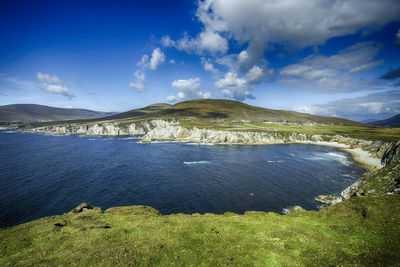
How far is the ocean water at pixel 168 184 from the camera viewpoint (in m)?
39.8

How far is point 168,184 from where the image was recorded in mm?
52438

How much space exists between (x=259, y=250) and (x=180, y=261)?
7091 mm

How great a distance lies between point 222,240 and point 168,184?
3744 cm

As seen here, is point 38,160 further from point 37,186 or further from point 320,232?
point 320,232

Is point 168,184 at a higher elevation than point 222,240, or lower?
lower

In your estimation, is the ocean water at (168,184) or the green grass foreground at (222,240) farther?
the ocean water at (168,184)

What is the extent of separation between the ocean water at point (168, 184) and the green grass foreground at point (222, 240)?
62.3 feet

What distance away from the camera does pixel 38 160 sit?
77.6 meters

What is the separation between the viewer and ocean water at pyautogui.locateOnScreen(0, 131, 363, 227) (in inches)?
1565

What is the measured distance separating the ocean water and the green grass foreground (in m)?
19.0

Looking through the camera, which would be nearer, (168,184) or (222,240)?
(222,240)

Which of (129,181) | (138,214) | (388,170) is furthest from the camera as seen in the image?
(129,181)

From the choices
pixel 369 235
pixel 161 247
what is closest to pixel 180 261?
pixel 161 247

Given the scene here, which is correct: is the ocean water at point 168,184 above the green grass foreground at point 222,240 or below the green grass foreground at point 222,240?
below
